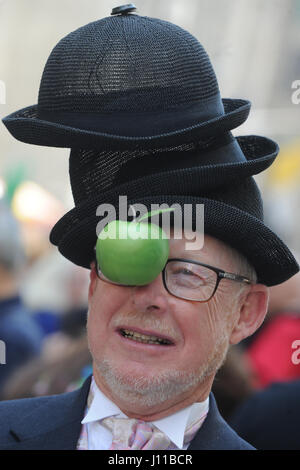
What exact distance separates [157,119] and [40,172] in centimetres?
387

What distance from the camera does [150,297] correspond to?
231cm

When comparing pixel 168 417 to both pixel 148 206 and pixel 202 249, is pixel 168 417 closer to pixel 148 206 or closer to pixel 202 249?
pixel 202 249

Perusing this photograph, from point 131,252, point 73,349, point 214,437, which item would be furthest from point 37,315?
point 131,252

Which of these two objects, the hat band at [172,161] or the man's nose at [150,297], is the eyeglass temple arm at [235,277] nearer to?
the man's nose at [150,297]

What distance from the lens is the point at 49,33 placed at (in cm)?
538

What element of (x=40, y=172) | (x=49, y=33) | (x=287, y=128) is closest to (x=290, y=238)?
(x=287, y=128)

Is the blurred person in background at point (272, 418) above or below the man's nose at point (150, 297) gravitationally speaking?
below

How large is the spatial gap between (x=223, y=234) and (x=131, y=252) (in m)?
0.34

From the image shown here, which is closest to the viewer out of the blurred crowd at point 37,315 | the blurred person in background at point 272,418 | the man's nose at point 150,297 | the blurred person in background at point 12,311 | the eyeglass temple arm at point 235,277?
the man's nose at point 150,297

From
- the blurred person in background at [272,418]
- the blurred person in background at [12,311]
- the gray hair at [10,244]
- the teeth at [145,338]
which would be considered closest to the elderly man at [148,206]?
the teeth at [145,338]

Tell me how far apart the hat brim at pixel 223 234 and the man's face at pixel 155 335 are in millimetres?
78

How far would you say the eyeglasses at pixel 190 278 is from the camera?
2367 millimetres

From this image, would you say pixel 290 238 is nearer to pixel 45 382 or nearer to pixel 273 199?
pixel 273 199

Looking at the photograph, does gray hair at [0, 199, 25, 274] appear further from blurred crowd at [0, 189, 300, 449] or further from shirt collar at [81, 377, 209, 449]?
shirt collar at [81, 377, 209, 449]
